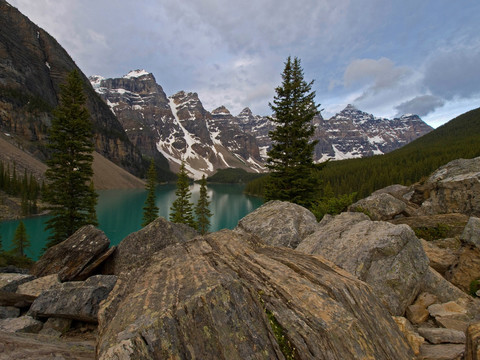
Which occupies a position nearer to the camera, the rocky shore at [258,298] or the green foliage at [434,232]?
the rocky shore at [258,298]

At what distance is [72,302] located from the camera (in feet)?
20.8

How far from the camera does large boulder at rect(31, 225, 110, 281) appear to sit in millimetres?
9515

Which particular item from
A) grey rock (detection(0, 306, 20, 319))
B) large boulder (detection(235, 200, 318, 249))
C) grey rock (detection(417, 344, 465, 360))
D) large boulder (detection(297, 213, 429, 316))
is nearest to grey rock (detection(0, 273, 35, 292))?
grey rock (detection(0, 306, 20, 319))

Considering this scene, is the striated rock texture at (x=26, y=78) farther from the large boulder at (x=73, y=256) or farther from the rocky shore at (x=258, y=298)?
the rocky shore at (x=258, y=298)

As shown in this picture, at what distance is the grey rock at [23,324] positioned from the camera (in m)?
5.68

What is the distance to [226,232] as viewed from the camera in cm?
721

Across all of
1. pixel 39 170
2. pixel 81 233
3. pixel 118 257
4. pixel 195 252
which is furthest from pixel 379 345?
pixel 39 170

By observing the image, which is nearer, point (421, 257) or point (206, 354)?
point (206, 354)

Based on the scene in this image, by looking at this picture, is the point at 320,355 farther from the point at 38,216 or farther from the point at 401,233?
the point at 38,216

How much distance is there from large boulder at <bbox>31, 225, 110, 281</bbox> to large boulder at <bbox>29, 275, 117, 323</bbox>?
9.66ft

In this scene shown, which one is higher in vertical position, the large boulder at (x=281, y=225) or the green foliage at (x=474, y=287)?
the large boulder at (x=281, y=225)

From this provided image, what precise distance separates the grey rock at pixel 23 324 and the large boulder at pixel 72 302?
0.75ft

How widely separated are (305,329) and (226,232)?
3.88 metres

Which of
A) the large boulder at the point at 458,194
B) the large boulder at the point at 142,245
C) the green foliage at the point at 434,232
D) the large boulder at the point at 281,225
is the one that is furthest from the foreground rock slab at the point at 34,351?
the large boulder at the point at 458,194
